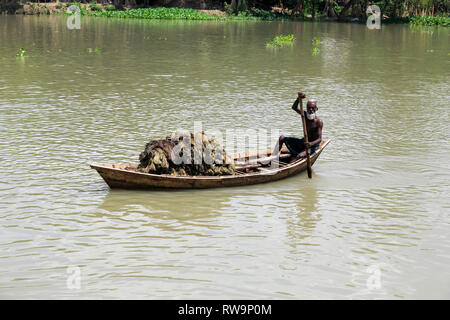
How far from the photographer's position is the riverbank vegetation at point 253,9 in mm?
51594

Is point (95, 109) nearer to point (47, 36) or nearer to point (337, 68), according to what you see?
point (337, 68)

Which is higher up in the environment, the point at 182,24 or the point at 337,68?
the point at 182,24

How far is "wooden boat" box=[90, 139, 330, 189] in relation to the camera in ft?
30.2

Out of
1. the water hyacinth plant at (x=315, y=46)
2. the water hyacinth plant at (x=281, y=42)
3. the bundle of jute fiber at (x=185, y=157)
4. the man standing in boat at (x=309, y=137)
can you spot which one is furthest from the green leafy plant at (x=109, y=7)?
the bundle of jute fiber at (x=185, y=157)

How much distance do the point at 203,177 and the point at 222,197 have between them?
0.43 metres

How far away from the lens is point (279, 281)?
22.8ft

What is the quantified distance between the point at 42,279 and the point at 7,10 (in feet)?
164

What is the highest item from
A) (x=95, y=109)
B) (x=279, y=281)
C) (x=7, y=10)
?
(x=7, y=10)

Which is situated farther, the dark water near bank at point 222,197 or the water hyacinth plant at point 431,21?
the water hyacinth plant at point 431,21

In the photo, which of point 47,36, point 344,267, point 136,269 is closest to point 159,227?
point 136,269

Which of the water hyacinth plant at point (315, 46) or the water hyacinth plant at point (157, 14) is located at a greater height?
the water hyacinth plant at point (157, 14)

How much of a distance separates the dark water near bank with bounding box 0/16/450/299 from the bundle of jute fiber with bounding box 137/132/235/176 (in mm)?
380

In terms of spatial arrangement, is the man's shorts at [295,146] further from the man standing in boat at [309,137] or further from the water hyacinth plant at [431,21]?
the water hyacinth plant at [431,21]

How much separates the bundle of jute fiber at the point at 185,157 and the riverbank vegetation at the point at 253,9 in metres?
42.4
